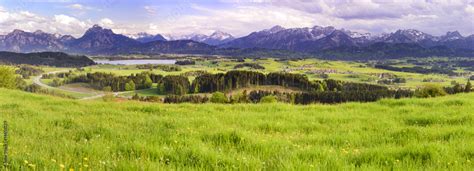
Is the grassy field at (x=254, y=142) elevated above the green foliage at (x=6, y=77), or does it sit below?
above

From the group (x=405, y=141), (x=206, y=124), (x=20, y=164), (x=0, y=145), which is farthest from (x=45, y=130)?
(x=405, y=141)

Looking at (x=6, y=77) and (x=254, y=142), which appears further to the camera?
(x=6, y=77)

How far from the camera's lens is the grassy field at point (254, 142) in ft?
23.1

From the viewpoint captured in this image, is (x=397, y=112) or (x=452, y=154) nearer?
(x=452, y=154)

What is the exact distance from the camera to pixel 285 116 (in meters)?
15.7

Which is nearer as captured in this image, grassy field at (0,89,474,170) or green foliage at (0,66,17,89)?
grassy field at (0,89,474,170)

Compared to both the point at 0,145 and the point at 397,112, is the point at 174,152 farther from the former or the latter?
the point at 397,112

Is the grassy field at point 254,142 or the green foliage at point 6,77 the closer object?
the grassy field at point 254,142

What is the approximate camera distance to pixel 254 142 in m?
9.41

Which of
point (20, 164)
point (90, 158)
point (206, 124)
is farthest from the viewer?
point (206, 124)

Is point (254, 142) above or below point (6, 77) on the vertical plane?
above

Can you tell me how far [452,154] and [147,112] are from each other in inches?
497

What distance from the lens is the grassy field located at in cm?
704

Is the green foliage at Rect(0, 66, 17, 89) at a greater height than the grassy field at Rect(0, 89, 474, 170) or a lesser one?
lesser
